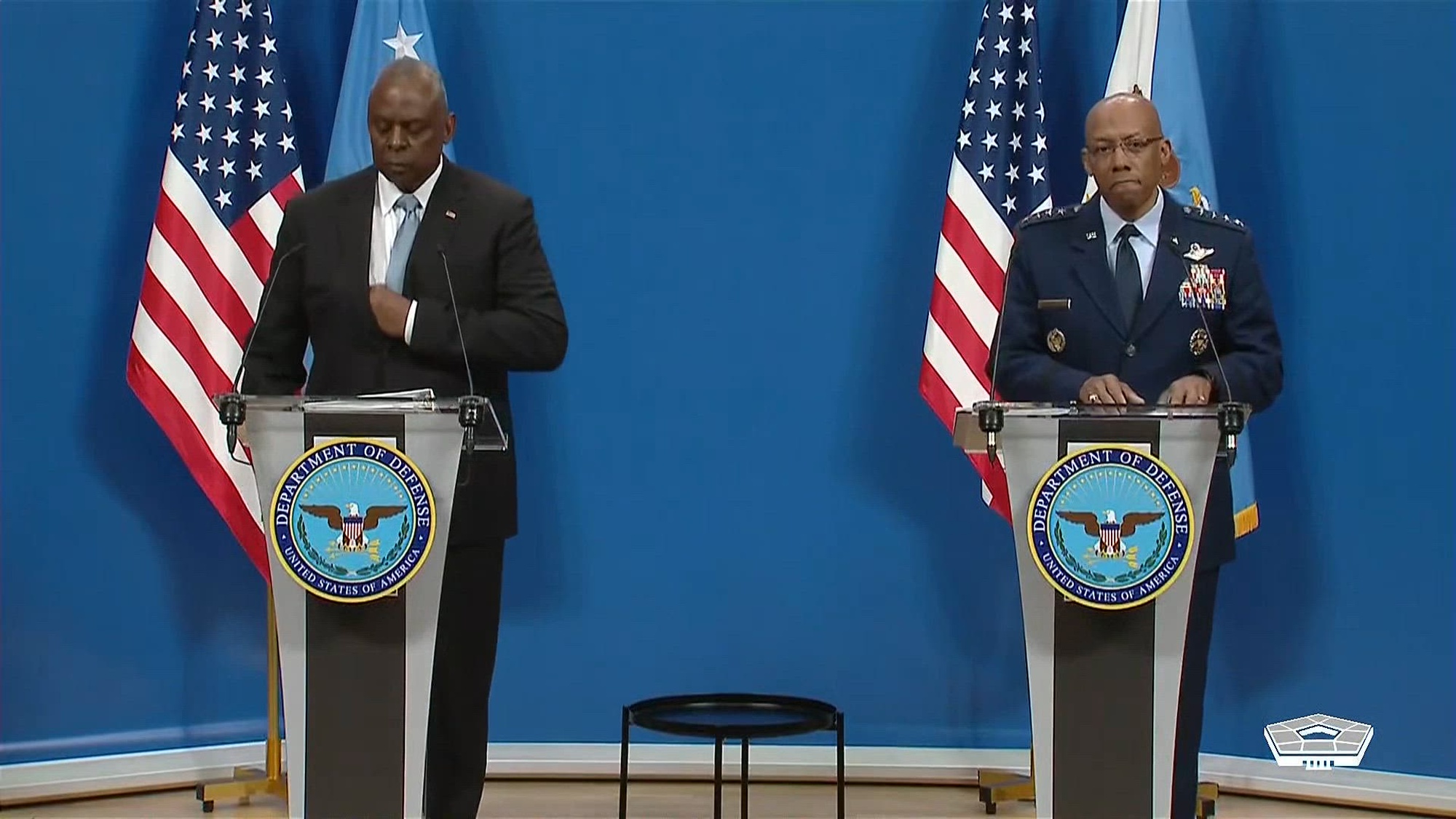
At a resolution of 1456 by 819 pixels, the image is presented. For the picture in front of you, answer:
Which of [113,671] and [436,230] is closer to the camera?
[436,230]

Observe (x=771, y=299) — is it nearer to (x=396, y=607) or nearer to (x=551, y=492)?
(x=551, y=492)

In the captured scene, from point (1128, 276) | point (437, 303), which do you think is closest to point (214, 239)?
point (437, 303)

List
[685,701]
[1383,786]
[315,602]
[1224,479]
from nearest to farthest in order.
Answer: [315,602]
[1224,479]
[685,701]
[1383,786]

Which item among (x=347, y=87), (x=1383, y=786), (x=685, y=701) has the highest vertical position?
(x=347, y=87)

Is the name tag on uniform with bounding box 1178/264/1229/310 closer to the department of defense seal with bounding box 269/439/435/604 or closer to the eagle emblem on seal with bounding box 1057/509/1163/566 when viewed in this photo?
the eagle emblem on seal with bounding box 1057/509/1163/566

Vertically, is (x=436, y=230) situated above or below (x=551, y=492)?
above

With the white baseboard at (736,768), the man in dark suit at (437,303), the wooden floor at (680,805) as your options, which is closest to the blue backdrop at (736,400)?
the white baseboard at (736,768)

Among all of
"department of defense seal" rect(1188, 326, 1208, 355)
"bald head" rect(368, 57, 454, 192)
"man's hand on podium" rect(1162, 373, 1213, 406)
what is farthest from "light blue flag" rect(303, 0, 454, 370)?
"man's hand on podium" rect(1162, 373, 1213, 406)

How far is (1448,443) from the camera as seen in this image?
14.1ft

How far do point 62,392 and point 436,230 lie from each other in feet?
5.98

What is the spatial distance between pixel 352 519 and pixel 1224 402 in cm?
146

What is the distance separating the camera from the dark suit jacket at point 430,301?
3.03m

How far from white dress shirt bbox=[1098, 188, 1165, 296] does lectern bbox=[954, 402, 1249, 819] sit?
0.55 metres

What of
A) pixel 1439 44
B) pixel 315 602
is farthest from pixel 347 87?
pixel 1439 44
